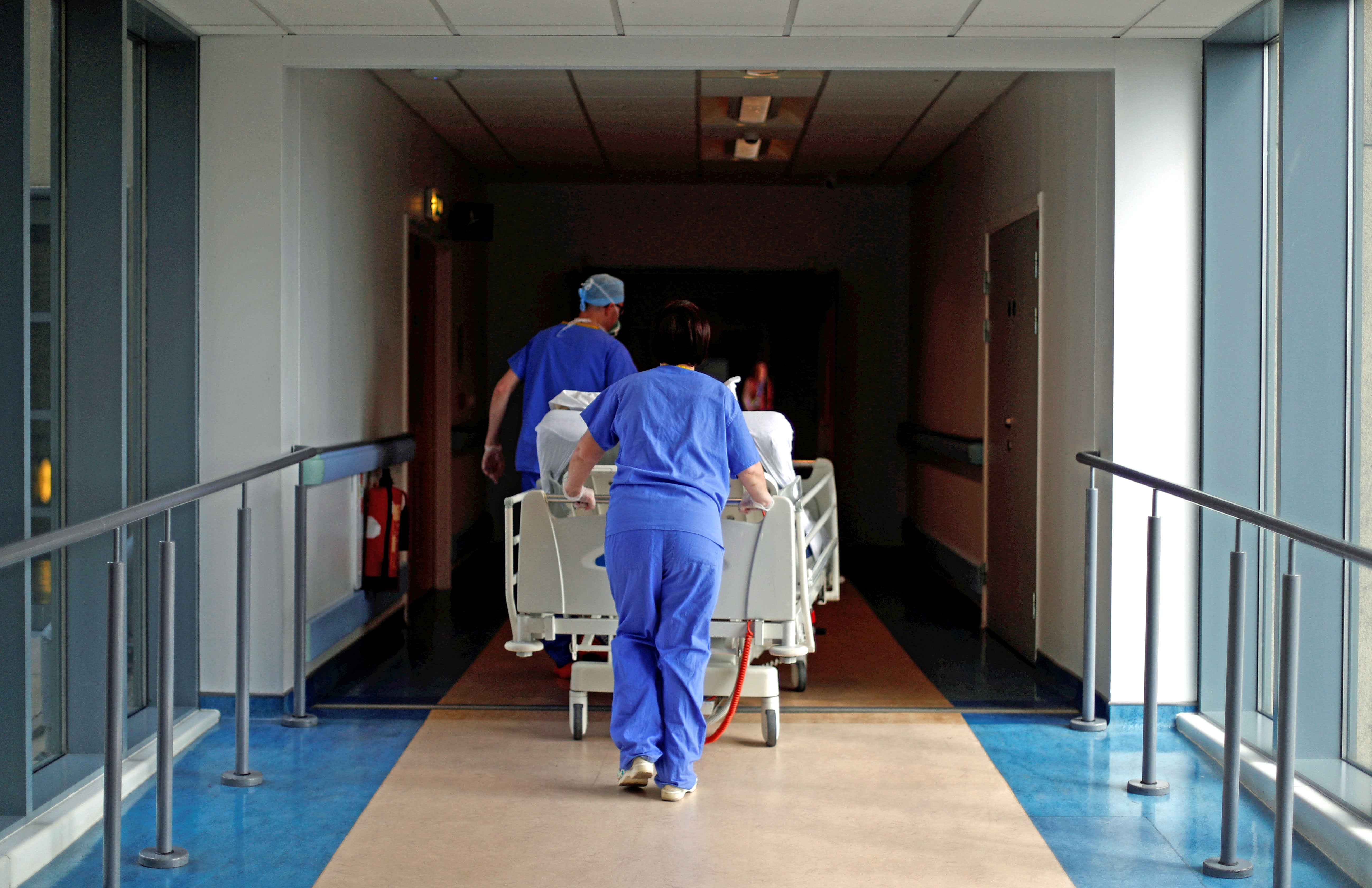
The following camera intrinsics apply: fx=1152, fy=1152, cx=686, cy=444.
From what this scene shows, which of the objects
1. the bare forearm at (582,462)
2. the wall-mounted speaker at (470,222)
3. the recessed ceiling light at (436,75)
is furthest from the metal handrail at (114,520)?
the wall-mounted speaker at (470,222)

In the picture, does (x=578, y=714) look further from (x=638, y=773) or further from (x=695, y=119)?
(x=695, y=119)

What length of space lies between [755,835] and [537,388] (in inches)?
91.5

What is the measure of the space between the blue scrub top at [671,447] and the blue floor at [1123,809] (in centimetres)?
122

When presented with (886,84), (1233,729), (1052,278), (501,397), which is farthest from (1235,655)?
(886,84)

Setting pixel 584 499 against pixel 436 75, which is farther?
pixel 436 75

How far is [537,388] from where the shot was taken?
4.79 metres

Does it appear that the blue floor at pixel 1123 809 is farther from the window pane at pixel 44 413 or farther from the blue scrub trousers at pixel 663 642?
the window pane at pixel 44 413

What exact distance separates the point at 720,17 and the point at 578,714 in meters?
2.33

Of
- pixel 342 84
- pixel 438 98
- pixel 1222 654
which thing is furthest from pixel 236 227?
pixel 1222 654

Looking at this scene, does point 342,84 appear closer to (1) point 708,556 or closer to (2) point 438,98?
(2) point 438,98

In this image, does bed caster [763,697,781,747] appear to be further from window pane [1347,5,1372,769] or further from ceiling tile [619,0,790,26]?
ceiling tile [619,0,790,26]

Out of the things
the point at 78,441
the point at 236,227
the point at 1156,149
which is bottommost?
the point at 78,441

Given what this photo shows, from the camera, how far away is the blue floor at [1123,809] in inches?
111

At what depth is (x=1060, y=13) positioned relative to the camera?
369cm
